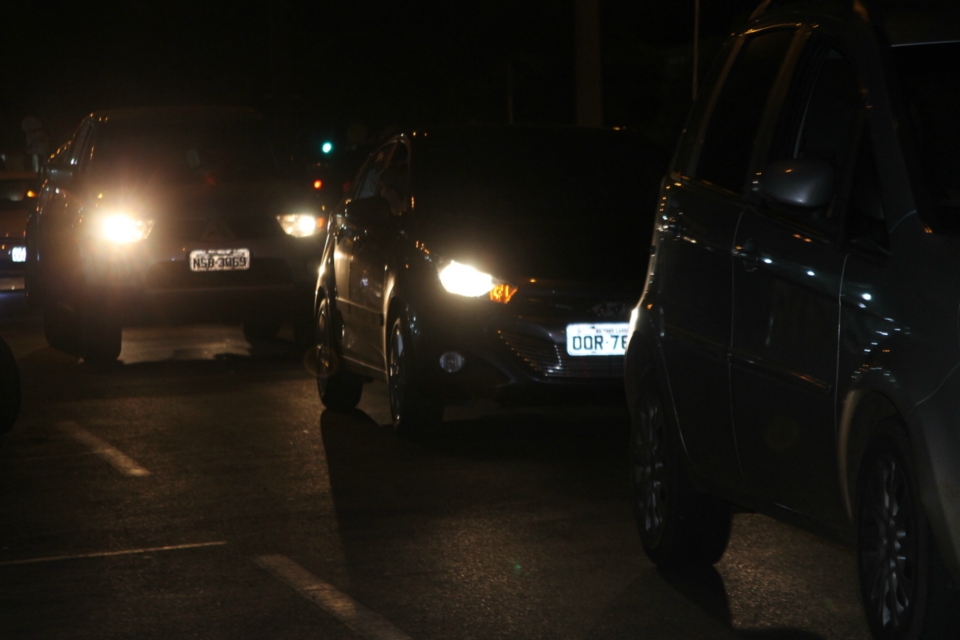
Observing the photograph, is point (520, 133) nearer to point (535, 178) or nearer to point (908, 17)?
point (535, 178)

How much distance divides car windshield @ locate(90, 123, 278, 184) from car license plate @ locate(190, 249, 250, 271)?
614mm

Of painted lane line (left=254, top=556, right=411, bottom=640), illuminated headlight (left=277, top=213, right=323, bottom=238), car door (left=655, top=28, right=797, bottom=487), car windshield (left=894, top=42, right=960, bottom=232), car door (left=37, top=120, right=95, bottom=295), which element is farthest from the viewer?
car door (left=37, top=120, right=95, bottom=295)

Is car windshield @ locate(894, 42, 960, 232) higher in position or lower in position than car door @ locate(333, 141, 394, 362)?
higher

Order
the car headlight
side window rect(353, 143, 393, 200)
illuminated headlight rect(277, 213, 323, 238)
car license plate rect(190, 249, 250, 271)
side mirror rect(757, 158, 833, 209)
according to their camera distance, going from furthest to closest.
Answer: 1. illuminated headlight rect(277, 213, 323, 238)
2. car license plate rect(190, 249, 250, 271)
3. side window rect(353, 143, 393, 200)
4. the car headlight
5. side mirror rect(757, 158, 833, 209)

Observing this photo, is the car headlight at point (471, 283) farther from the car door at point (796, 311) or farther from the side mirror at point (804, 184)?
the side mirror at point (804, 184)

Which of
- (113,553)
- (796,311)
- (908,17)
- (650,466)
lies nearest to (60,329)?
(113,553)

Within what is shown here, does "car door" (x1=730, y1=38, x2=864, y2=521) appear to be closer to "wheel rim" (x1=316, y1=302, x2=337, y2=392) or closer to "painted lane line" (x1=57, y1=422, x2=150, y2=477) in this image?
A: "painted lane line" (x1=57, y1=422, x2=150, y2=477)

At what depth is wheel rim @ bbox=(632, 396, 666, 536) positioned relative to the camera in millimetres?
6336

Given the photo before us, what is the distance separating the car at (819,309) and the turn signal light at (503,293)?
2514 millimetres

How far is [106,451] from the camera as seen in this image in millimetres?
9453

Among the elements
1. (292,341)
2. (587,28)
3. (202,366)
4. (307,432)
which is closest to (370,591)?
(307,432)

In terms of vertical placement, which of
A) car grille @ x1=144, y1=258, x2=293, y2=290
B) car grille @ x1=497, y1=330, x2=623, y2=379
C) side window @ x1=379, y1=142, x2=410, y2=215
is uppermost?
side window @ x1=379, y1=142, x2=410, y2=215

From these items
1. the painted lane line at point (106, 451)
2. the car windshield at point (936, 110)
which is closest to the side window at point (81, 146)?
the painted lane line at point (106, 451)

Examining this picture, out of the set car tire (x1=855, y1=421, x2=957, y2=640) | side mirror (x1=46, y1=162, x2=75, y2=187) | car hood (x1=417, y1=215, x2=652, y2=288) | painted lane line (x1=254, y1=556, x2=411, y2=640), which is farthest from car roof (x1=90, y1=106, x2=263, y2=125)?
car tire (x1=855, y1=421, x2=957, y2=640)
